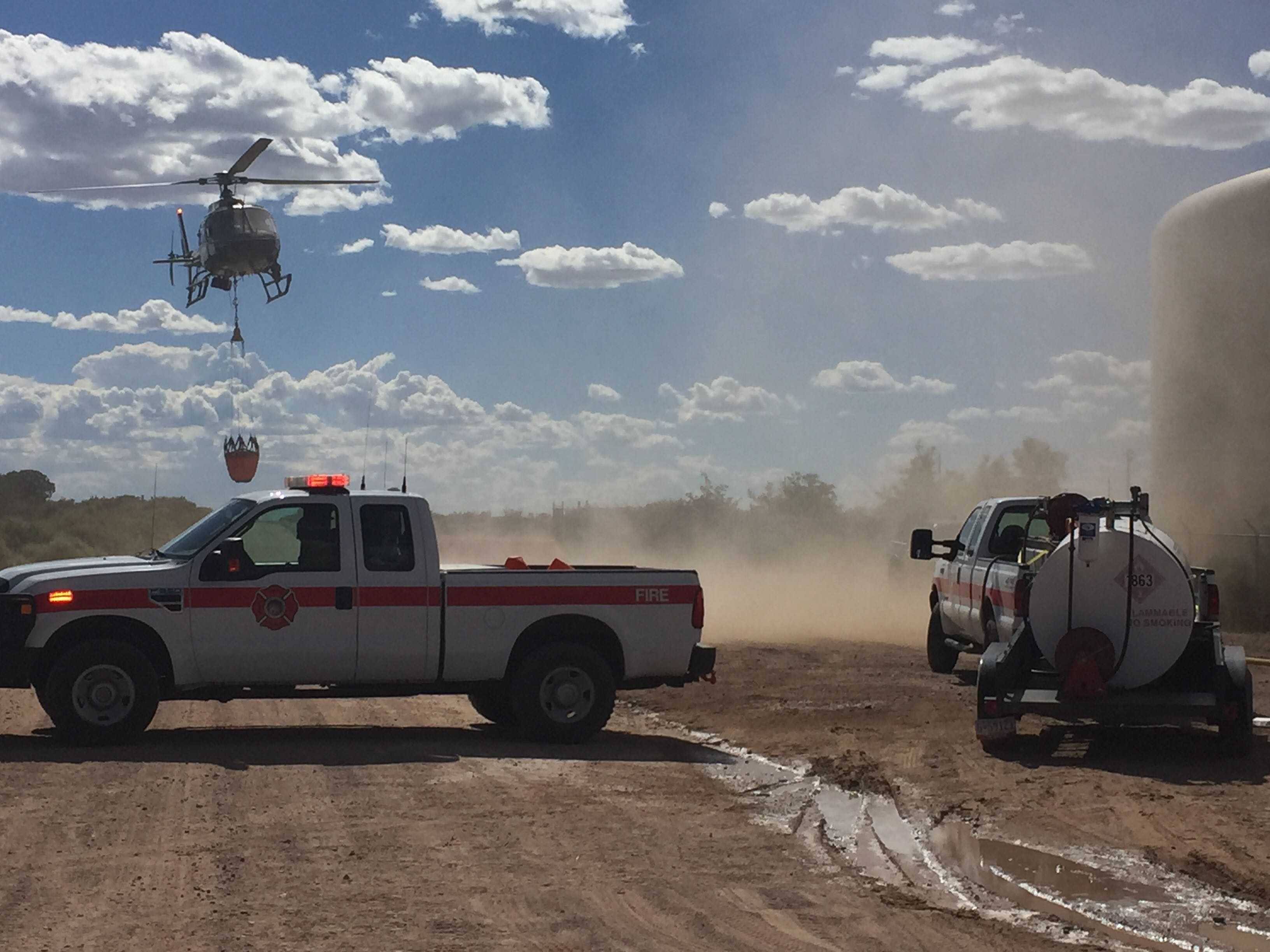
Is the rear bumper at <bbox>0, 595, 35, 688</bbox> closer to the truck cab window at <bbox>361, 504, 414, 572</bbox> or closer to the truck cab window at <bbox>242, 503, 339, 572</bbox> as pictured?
the truck cab window at <bbox>242, 503, 339, 572</bbox>

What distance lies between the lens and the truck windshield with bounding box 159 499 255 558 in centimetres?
1304

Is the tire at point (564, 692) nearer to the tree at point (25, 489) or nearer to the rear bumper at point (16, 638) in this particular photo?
the rear bumper at point (16, 638)

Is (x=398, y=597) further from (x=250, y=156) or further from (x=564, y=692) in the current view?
(x=250, y=156)

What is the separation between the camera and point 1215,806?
10453 millimetres

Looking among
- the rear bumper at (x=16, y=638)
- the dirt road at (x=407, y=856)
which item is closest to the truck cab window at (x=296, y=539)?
the dirt road at (x=407, y=856)

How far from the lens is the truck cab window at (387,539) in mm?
13180

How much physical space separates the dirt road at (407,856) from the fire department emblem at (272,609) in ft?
3.34

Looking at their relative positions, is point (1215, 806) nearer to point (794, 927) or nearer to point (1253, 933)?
point (1253, 933)

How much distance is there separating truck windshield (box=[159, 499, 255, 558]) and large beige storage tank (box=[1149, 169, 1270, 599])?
19.3 m

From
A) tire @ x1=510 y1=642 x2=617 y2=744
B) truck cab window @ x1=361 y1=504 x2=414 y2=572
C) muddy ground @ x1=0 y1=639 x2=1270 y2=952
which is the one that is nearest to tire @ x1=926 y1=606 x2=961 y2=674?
muddy ground @ x1=0 y1=639 x2=1270 y2=952

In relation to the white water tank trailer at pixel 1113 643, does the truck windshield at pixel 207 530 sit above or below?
above

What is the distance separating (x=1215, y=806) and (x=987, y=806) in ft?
4.94

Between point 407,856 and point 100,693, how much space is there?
493 cm

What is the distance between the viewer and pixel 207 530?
520 inches
